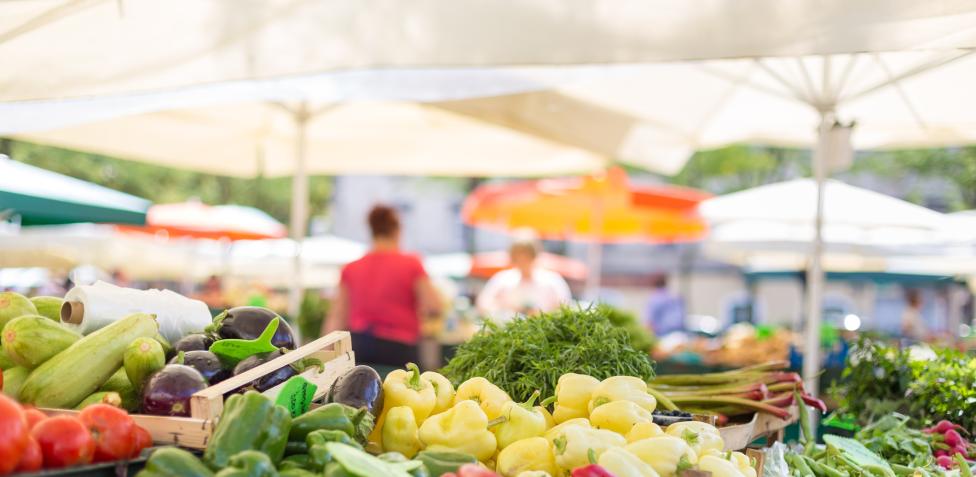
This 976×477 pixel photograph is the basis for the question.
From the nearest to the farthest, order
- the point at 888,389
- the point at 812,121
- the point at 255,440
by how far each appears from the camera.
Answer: the point at 255,440 < the point at 888,389 < the point at 812,121

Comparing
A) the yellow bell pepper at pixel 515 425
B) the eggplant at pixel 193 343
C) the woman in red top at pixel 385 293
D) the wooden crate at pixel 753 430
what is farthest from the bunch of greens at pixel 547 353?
the woman in red top at pixel 385 293

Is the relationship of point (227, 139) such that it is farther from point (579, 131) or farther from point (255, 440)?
point (255, 440)

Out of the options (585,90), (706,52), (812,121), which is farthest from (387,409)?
(812,121)

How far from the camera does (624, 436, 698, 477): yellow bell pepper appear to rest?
83.0 inches

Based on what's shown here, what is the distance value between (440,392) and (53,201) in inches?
294

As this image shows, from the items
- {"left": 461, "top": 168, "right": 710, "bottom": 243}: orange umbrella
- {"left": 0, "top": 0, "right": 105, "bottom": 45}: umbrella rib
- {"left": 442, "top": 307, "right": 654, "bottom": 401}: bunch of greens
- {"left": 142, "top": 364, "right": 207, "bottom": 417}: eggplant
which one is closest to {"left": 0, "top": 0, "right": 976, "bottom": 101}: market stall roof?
{"left": 0, "top": 0, "right": 105, "bottom": 45}: umbrella rib

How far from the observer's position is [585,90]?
244 inches

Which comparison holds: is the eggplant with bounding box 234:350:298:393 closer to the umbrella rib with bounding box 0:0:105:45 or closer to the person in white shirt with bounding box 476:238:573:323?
the umbrella rib with bounding box 0:0:105:45

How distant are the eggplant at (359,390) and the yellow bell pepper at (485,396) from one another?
278 mm

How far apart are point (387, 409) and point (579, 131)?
4199mm

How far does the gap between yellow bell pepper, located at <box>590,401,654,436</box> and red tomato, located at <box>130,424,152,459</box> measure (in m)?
1.16

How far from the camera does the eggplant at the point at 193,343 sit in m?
2.37

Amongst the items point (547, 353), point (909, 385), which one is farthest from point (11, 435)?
point (909, 385)

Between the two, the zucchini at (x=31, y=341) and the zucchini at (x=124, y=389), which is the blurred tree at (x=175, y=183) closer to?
the zucchini at (x=31, y=341)
